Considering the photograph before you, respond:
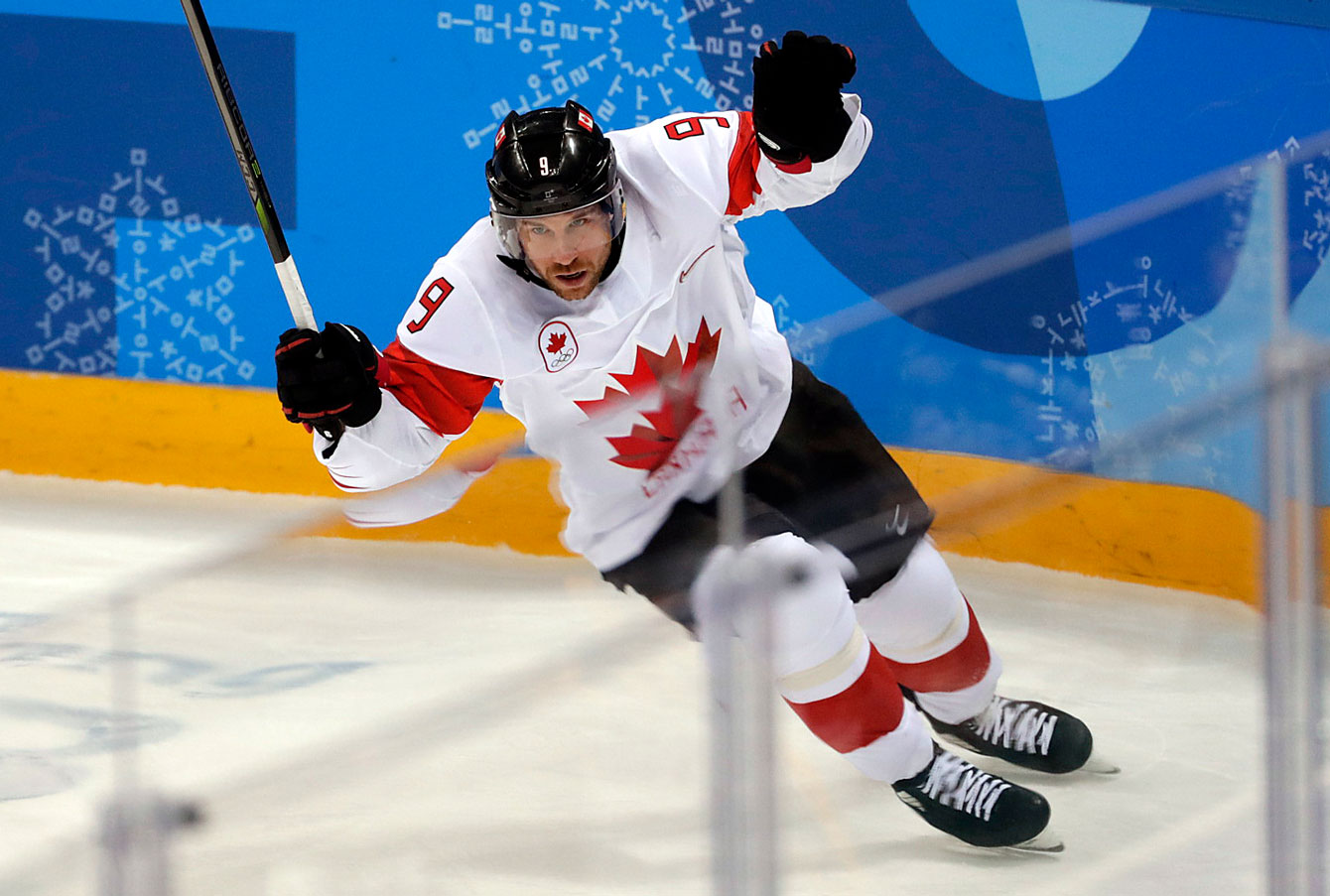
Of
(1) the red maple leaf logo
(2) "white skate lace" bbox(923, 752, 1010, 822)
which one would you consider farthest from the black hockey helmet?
(2) "white skate lace" bbox(923, 752, 1010, 822)

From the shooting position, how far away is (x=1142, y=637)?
1.73 meters

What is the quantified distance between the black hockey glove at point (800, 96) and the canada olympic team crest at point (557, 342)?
35cm

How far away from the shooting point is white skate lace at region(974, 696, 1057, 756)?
181cm

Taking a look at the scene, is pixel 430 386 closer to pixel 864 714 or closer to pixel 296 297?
pixel 296 297

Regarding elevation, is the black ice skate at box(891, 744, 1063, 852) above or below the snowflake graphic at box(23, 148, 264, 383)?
below

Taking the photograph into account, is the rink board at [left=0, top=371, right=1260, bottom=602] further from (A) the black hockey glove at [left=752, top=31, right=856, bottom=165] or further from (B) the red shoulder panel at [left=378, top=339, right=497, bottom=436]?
(B) the red shoulder panel at [left=378, top=339, right=497, bottom=436]

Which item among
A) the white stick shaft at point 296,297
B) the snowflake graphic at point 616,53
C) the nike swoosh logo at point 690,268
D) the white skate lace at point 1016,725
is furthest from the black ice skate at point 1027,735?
the snowflake graphic at point 616,53

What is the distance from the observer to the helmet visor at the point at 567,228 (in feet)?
6.63

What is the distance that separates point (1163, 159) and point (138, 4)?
2363 mm

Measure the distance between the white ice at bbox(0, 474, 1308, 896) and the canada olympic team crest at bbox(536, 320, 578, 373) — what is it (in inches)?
25.6

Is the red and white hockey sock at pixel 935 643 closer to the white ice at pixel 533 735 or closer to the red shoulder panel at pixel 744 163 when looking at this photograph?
the white ice at pixel 533 735

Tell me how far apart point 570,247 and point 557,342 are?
0.14 m

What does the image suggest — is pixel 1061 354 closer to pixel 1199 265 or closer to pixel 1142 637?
pixel 1199 265

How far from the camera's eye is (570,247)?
2.04 metres
